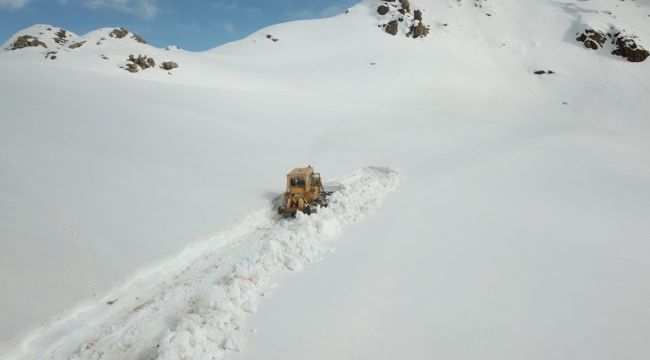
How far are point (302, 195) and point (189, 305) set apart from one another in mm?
6344

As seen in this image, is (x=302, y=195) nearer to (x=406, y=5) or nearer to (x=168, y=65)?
(x=168, y=65)

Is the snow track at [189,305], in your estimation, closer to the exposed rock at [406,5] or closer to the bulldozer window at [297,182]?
the bulldozer window at [297,182]

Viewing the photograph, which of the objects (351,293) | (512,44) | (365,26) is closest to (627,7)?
(512,44)

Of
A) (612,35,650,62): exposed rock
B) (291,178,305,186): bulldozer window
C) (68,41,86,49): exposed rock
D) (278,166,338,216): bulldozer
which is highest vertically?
(612,35,650,62): exposed rock

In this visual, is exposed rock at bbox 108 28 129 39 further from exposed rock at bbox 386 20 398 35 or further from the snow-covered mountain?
exposed rock at bbox 386 20 398 35

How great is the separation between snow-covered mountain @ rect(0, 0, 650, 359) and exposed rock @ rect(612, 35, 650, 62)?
36.2 meters

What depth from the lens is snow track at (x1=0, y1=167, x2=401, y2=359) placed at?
19.5 ft

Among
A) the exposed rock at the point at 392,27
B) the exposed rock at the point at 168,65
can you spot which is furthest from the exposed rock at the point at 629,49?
the exposed rock at the point at 168,65

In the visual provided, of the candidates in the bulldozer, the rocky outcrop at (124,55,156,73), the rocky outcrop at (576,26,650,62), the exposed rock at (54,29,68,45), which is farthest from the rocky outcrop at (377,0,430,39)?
the bulldozer

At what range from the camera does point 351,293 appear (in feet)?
24.6

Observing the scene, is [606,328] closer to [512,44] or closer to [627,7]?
[512,44]

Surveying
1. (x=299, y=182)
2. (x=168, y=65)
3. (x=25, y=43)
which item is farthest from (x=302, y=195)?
(x=25, y=43)

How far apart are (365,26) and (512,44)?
84.4ft

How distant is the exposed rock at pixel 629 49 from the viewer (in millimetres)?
52312
